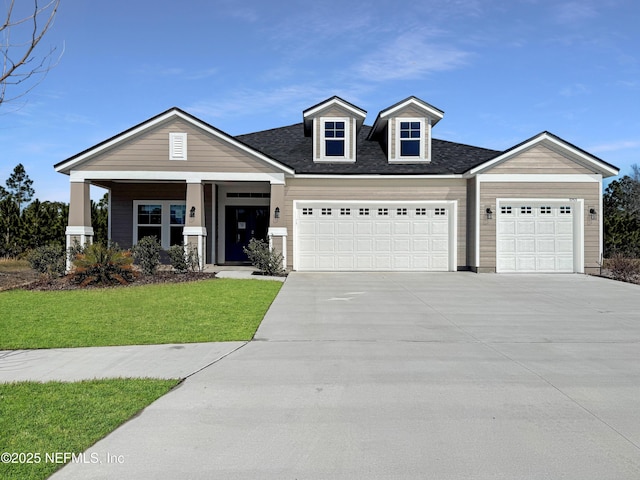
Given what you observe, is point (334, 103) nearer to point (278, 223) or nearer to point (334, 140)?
point (334, 140)

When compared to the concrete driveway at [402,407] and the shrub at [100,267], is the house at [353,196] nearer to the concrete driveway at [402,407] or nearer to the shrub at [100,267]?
the shrub at [100,267]

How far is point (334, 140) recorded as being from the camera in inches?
758

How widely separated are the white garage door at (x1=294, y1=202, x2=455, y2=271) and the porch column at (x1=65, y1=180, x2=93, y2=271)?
7.56 metres

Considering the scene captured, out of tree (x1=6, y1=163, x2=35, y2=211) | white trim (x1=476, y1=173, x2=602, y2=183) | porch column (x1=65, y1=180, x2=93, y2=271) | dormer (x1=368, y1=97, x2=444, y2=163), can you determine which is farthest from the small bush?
tree (x1=6, y1=163, x2=35, y2=211)

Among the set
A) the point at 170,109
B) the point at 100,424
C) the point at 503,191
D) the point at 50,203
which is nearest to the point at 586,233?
the point at 503,191

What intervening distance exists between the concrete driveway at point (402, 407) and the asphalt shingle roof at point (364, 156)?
32.6ft

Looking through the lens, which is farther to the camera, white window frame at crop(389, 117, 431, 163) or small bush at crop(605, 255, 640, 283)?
white window frame at crop(389, 117, 431, 163)

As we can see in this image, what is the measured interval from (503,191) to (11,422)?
54.0 feet

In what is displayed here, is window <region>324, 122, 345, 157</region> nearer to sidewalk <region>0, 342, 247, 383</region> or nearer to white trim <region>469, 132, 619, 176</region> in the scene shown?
white trim <region>469, 132, 619, 176</region>

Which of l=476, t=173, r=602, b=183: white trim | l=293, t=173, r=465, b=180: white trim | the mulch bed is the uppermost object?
l=293, t=173, r=465, b=180: white trim

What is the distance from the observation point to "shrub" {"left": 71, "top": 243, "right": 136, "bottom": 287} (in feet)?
44.7

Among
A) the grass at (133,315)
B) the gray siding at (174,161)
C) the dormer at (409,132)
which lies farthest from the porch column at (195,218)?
the dormer at (409,132)

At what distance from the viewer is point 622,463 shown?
11.7 ft

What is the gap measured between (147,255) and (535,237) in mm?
13599
